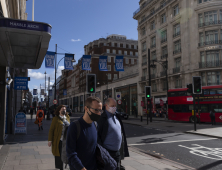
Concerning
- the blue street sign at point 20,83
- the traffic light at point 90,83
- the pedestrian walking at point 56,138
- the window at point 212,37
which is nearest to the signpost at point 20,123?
the blue street sign at point 20,83

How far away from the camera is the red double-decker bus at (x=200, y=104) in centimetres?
2328

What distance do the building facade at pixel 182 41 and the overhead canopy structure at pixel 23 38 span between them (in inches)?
970

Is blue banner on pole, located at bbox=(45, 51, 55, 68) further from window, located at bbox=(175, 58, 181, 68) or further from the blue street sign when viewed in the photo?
window, located at bbox=(175, 58, 181, 68)

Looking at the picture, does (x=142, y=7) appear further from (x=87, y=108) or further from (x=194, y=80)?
(x=87, y=108)

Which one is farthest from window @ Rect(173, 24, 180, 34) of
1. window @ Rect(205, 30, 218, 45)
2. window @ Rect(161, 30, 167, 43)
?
window @ Rect(205, 30, 218, 45)

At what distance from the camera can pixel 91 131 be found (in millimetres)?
3008

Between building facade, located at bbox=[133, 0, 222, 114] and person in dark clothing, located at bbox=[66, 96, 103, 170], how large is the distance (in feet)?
95.3

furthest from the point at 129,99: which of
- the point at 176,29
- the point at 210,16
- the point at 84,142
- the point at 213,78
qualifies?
the point at 84,142

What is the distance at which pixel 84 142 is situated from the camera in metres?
2.90

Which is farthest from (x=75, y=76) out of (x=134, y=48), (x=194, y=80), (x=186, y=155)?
(x=186, y=155)

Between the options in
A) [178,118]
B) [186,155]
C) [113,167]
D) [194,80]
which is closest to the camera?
[113,167]

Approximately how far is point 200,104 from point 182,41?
16.3 meters

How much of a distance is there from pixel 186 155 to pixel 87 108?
668 centimetres

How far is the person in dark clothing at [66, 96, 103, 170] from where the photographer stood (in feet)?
9.25
